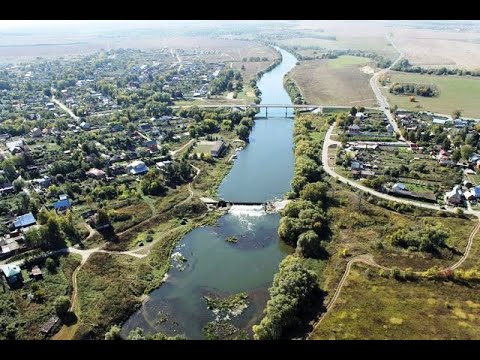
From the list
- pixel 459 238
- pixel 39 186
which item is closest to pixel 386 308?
pixel 459 238

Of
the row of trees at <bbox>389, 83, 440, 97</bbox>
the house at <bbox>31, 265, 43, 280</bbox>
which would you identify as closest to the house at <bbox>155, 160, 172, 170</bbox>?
the house at <bbox>31, 265, 43, 280</bbox>

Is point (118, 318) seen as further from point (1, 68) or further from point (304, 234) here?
point (1, 68)

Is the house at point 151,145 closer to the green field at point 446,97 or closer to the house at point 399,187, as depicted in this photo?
the house at point 399,187

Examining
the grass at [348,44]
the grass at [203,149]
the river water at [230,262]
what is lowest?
the river water at [230,262]

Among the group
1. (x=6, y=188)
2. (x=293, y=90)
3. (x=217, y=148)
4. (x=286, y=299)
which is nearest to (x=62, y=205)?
(x=6, y=188)

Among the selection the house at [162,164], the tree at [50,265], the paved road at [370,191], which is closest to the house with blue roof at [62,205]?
the tree at [50,265]

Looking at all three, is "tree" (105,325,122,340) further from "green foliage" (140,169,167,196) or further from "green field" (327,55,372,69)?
"green field" (327,55,372,69)
